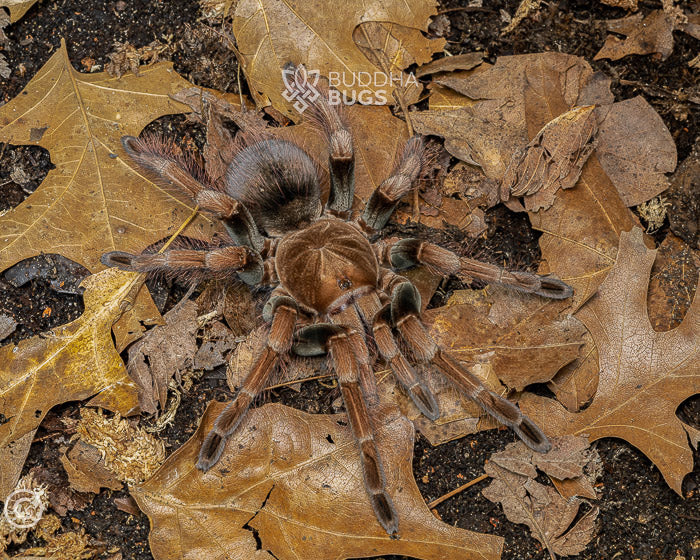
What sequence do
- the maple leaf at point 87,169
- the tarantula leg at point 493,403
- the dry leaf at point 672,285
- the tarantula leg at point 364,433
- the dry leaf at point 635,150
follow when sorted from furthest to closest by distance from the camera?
the dry leaf at point 635,150 < the maple leaf at point 87,169 < the dry leaf at point 672,285 < the tarantula leg at point 493,403 < the tarantula leg at point 364,433

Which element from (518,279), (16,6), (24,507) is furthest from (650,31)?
(24,507)

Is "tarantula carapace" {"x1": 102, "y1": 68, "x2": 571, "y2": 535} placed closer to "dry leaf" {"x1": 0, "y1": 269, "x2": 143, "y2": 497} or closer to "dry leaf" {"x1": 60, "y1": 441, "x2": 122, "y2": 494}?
"dry leaf" {"x1": 0, "y1": 269, "x2": 143, "y2": 497}

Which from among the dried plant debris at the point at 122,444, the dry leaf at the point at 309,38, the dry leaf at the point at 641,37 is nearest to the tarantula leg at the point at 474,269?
the dry leaf at the point at 309,38

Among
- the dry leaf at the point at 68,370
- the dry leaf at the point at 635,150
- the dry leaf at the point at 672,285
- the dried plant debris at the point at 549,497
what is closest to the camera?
the dried plant debris at the point at 549,497

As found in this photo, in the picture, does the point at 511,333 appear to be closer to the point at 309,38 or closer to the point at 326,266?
the point at 326,266

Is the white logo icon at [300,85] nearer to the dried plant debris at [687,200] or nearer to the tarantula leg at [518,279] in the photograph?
the tarantula leg at [518,279]

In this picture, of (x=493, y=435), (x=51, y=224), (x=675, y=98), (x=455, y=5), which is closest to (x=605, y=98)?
(x=675, y=98)

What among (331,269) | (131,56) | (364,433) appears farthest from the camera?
(131,56)
